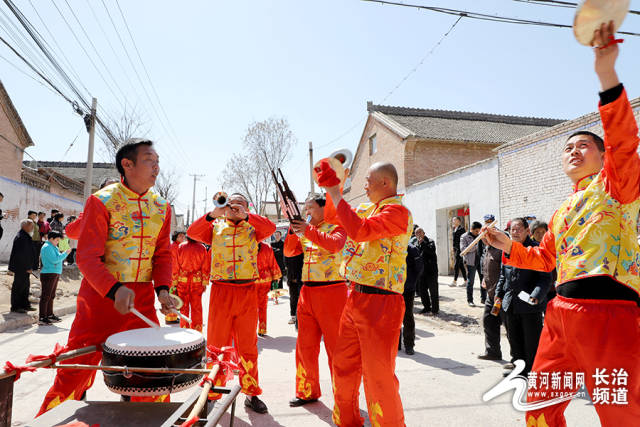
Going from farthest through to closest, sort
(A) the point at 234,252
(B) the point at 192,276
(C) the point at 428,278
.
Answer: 1. (C) the point at 428,278
2. (B) the point at 192,276
3. (A) the point at 234,252

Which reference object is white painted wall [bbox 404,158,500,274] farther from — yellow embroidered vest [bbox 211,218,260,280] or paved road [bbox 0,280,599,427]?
Answer: yellow embroidered vest [bbox 211,218,260,280]

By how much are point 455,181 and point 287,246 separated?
38.0ft

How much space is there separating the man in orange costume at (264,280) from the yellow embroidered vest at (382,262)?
168 inches

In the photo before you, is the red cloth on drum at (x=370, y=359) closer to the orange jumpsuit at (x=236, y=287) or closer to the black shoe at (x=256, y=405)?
the black shoe at (x=256, y=405)

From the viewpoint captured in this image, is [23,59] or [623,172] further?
[23,59]

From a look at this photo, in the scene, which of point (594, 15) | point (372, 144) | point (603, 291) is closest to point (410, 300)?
point (603, 291)

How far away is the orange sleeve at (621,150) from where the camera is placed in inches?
71.5

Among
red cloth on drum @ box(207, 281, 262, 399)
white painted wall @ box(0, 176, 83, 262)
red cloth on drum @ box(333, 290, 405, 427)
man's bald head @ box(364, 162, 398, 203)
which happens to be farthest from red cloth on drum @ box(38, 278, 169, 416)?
white painted wall @ box(0, 176, 83, 262)

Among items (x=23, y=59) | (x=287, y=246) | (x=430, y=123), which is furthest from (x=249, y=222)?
(x=430, y=123)

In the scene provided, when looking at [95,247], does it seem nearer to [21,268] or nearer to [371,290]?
[371,290]

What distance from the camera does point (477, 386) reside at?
417 centimetres

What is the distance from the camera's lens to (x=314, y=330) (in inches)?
146

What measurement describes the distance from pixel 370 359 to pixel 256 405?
4.96 feet

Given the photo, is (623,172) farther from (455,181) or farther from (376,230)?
(455,181)
